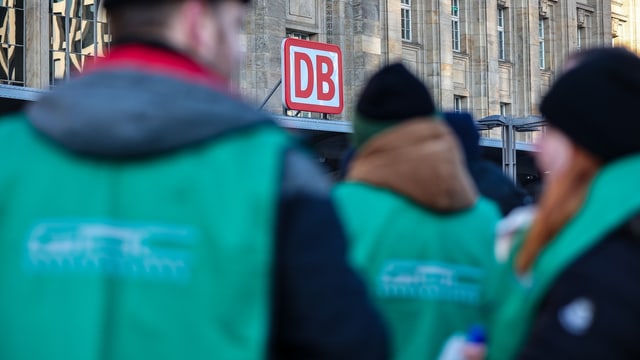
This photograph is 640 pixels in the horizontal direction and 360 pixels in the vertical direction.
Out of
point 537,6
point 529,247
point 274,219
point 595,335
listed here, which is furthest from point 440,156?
point 537,6

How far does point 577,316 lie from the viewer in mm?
2109

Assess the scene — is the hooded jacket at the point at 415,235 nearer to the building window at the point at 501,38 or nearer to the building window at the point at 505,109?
the building window at the point at 505,109

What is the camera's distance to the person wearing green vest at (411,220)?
302cm

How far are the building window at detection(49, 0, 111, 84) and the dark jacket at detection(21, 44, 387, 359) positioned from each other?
64.7 ft

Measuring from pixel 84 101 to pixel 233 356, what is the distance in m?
0.48

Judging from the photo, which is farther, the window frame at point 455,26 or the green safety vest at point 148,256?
the window frame at point 455,26

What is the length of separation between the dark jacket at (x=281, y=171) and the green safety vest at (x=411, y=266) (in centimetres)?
121

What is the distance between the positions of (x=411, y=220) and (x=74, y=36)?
19.3 m

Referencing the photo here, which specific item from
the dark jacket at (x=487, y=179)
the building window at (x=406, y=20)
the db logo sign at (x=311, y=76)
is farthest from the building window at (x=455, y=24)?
the dark jacket at (x=487, y=179)

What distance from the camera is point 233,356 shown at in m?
1.71

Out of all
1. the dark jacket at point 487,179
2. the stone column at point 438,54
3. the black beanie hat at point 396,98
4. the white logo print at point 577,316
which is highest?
the stone column at point 438,54

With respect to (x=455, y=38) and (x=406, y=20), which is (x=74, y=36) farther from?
(x=455, y=38)

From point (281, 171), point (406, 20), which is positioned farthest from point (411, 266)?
point (406, 20)

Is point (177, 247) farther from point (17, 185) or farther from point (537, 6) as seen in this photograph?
point (537, 6)
